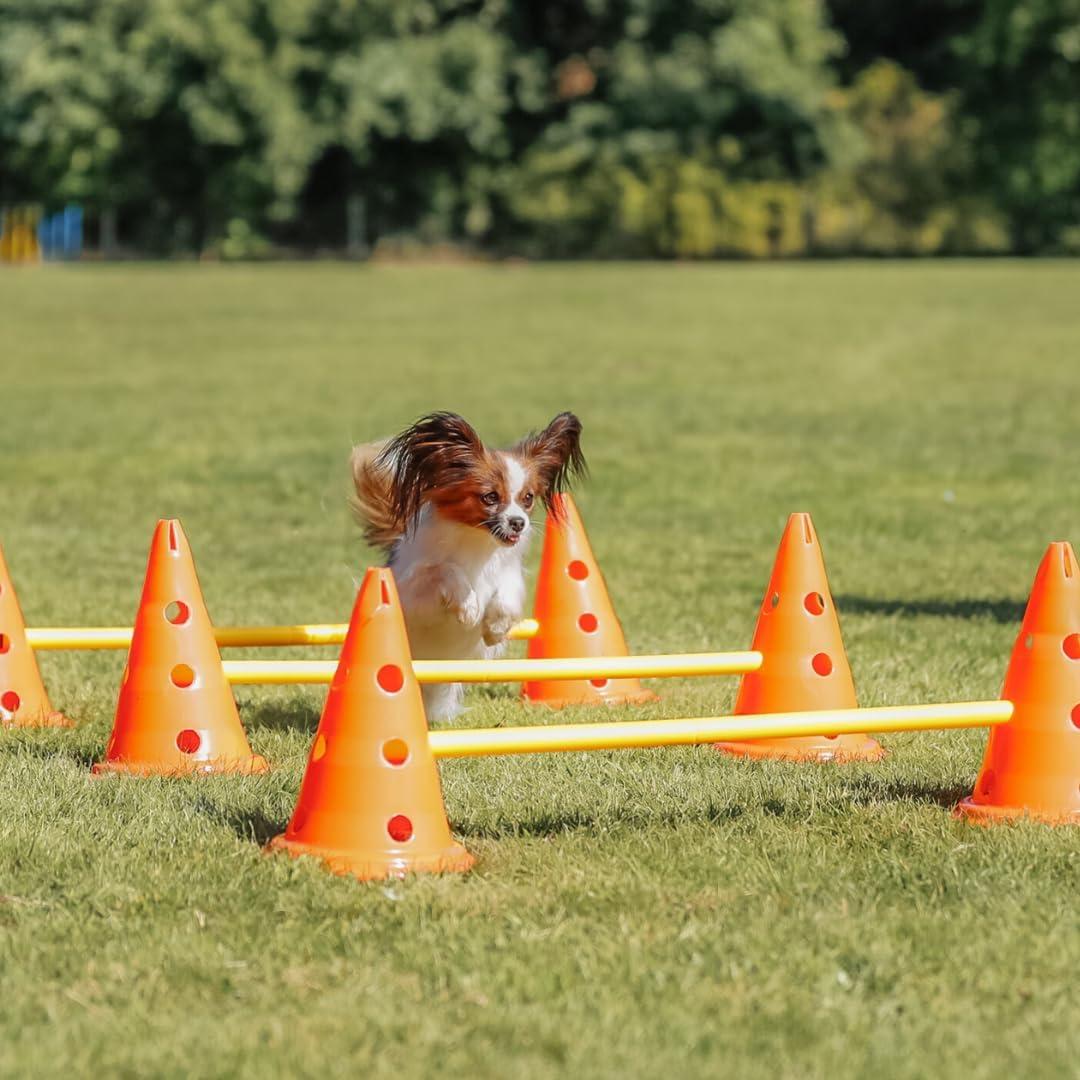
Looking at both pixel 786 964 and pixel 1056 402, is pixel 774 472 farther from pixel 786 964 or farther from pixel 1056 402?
pixel 786 964

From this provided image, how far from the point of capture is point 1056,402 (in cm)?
1789

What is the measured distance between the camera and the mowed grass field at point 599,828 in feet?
12.6

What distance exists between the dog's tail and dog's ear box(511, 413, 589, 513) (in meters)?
0.60

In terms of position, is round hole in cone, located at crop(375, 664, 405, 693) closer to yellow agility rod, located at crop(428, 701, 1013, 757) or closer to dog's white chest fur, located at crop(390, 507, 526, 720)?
yellow agility rod, located at crop(428, 701, 1013, 757)

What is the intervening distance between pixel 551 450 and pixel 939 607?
3.11m

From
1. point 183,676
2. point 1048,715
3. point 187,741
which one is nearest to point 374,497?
point 183,676

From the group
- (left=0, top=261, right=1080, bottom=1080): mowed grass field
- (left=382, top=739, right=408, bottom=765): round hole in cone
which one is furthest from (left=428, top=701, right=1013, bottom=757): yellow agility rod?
(left=0, top=261, right=1080, bottom=1080): mowed grass field

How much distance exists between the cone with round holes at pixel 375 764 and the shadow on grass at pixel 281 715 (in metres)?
1.77

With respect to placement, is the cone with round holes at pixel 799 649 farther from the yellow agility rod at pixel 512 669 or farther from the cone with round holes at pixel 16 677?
the cone with round holes at pixel 16 677

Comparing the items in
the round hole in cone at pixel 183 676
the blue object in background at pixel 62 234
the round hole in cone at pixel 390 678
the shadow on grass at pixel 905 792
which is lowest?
the shadow on grass at pixel 905 792

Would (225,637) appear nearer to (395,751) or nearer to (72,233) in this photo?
(395,751)

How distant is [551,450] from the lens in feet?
21.3

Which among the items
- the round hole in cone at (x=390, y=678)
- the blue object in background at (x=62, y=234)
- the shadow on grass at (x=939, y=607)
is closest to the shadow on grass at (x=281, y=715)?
the round hole in cone at (x=390, y=678)

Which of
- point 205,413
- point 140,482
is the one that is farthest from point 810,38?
point 140,482
